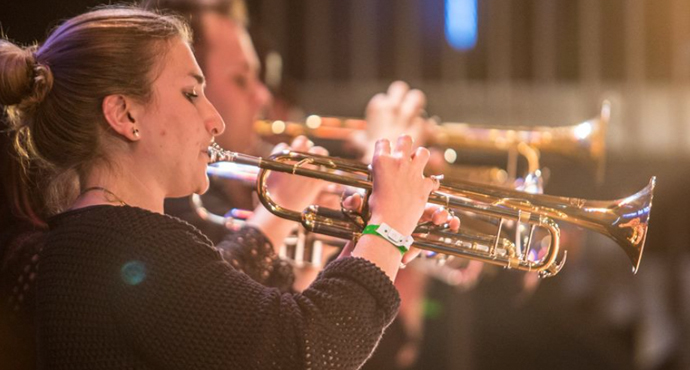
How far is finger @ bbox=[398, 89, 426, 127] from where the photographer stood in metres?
2.91

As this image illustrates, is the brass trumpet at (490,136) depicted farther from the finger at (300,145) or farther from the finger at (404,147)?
the finger at (404,147)

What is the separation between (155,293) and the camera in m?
1.35

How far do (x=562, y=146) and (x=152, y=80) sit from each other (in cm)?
198

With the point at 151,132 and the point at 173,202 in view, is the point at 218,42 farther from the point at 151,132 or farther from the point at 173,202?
the point at 151,132

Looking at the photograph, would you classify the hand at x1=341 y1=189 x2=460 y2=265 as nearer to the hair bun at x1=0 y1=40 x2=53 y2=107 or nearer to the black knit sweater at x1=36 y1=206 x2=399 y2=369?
the black knit sweater at x1=36 y1=206 x2=399 y2=369

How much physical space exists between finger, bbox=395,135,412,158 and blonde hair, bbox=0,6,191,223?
1.50ft

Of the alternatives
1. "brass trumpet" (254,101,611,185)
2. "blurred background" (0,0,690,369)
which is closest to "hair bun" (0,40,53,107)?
"brass trumpet" (254,101,611,185)

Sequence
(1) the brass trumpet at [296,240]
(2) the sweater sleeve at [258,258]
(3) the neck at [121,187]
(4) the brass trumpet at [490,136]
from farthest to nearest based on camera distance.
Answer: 1. (4) the brass trumpet at [490,136]
2. (1) the brass trumpet at [296,240]
3. (2) the sweater sleeve at [258,258]
4. (3) the neck at [121,187]

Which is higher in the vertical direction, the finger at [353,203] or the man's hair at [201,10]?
the man's hair at [201,10]

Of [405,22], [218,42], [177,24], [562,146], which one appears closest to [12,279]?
[177,24]

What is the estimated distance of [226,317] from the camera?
1.36 metres

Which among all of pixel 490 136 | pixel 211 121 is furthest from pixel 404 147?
pixel 490 136

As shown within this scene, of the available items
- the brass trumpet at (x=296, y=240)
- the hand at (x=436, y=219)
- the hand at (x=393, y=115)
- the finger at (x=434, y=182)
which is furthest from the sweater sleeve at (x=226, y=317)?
the hand at (x=393, y=115)

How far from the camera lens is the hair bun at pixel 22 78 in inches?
60.1
